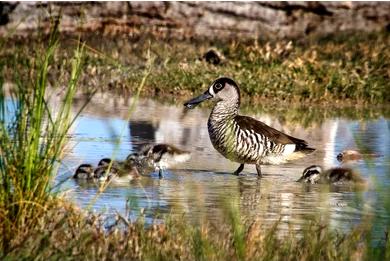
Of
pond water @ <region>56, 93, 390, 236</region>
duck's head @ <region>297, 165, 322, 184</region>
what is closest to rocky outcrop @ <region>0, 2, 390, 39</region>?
pond water @ <region>56, 93, 390, 236</region>

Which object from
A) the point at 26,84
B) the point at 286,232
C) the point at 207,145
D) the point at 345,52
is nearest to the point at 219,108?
the point at 207,145

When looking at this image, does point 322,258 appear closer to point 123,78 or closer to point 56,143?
point 56,143

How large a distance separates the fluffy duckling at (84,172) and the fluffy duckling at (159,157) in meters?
0.53

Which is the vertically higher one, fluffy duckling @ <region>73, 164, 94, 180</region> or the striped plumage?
the striped plumage

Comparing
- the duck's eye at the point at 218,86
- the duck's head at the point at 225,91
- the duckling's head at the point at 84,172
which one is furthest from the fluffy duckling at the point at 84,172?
the duck's eye at the point at 218,86

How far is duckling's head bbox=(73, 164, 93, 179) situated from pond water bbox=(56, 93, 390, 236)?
0.18 m

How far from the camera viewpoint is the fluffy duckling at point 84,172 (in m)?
11.0

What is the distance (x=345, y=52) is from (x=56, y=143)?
638 inches

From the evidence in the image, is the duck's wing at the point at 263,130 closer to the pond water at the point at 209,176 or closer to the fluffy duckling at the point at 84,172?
the pond water at the point at 209,176

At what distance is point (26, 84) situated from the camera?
7.45 meters

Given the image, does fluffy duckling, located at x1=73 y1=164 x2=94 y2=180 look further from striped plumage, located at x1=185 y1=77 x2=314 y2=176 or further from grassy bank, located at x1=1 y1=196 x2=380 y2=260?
grassy bank, located at x1=1 y1=196 x2=380 y2=260

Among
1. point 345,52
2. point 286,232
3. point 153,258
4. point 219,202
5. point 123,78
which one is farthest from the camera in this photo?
point 345,52

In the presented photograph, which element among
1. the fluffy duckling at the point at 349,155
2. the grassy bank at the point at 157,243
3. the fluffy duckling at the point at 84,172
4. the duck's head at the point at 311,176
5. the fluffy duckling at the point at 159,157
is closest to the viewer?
the grassy bank at the point at 157,243

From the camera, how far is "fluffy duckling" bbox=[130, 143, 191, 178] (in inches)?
468
